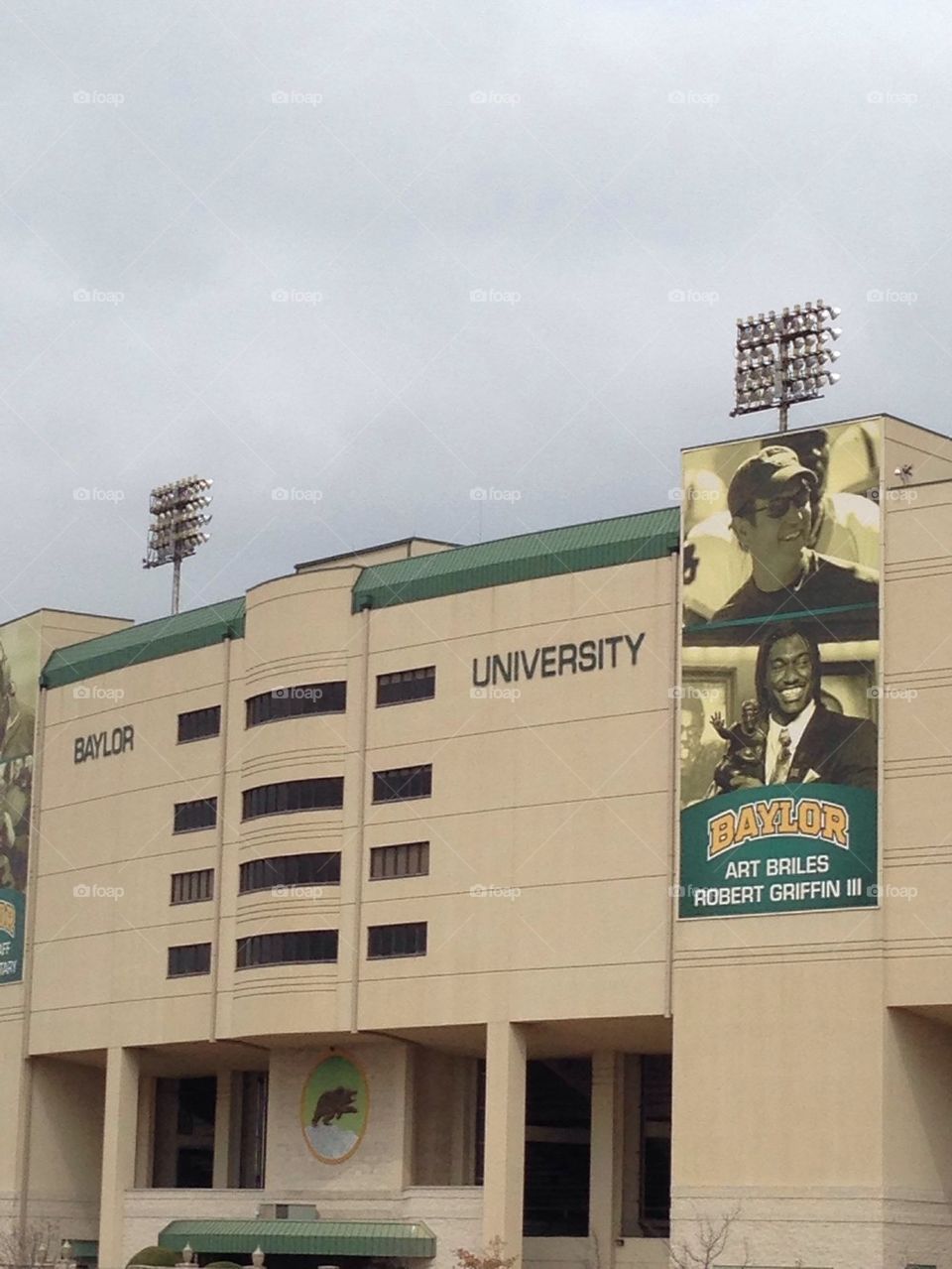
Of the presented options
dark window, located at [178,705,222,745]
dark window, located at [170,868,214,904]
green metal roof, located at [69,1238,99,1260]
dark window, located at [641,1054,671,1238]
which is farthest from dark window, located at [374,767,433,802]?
green metal roof, located at [69,1238,99,1260]

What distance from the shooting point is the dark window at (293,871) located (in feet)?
304

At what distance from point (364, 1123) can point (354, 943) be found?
24.8 ft

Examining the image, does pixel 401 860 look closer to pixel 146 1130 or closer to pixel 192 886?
pixel 192 886

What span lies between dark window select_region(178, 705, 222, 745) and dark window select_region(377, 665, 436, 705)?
9881mm

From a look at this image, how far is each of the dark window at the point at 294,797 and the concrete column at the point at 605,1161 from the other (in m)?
13.7

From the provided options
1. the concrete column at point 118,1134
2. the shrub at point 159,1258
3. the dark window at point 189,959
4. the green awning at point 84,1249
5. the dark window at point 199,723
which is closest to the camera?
the shrub at point 159,1258

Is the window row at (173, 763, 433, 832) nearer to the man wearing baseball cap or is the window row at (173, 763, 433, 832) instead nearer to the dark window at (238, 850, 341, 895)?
the dark window at (238, 850, 341, 895)

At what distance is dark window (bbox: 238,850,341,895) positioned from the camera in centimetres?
9262

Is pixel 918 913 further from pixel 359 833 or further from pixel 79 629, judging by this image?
pixel 79 629

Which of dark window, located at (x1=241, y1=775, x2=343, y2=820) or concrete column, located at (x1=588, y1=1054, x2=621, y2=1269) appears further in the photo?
dark window, located at (x1=241, y1=775, x2=343, y2=820)

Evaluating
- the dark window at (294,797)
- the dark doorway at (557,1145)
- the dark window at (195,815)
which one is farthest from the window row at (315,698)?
the dark doorway at (557,1145)

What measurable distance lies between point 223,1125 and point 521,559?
32792 millimetres

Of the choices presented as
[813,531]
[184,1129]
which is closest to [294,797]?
[184,1129]

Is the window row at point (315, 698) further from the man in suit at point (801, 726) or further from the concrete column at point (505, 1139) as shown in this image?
the man in suit at point (801, 726)
